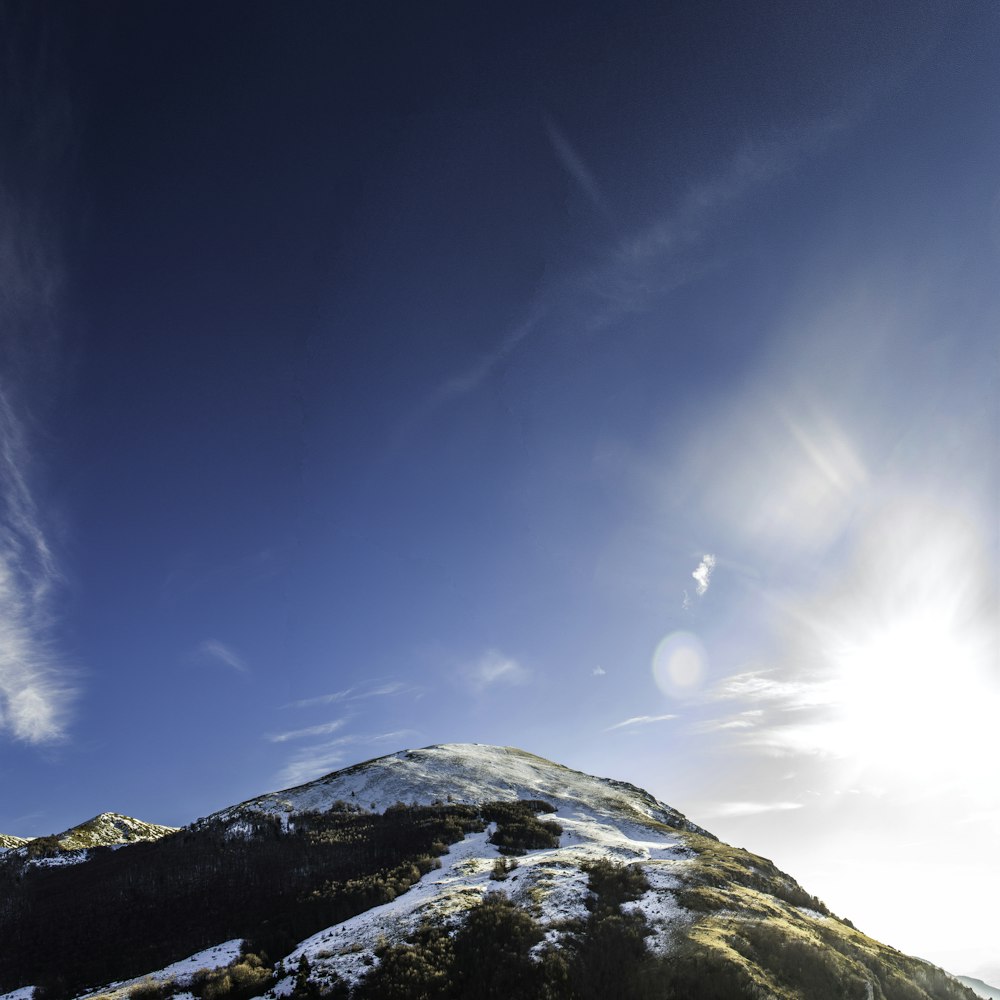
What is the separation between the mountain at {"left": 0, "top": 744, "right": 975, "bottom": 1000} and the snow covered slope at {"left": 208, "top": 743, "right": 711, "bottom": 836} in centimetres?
189

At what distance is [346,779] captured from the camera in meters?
64.2

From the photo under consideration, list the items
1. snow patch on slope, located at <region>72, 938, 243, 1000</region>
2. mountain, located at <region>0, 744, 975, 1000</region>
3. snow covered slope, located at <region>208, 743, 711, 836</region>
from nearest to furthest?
mountain, located at <region>0, 744, 975, 1000</region> < snow patch on slope, located at <region>72, 938, 243, 1000</region> < snow covered slope, located at <region>208, 743, 711, 836</region>

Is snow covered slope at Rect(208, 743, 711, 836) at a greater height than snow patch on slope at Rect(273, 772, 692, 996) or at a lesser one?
greater

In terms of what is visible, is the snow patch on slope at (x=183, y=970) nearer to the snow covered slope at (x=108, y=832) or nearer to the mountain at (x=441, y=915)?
the mountain at (x=441, y=915)

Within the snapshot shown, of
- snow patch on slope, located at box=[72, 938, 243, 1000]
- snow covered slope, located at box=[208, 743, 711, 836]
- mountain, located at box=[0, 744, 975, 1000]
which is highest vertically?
snow covered slope, located at box=[208, 743, 711, 836]

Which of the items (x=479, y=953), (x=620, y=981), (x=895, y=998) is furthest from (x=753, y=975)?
(x=479, y=953)

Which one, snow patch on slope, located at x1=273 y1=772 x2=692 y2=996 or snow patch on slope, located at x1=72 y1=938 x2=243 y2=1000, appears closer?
snow patch on slope, located at x1=72 y1=938 x2=243 y2=1000

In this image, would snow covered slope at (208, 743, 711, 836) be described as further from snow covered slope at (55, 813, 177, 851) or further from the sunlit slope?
snow covered slope at (55, 813, 177, 851)

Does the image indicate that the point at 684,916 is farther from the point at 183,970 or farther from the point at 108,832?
the point at 108,832

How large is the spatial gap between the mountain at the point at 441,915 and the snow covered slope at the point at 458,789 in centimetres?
189

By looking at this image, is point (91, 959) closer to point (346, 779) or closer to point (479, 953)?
point (479, 953)

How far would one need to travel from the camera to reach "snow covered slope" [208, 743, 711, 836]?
55406mm

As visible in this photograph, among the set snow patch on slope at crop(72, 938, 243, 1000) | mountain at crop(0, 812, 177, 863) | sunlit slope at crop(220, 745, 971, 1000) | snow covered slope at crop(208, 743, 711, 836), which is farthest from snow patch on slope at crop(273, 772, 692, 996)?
mountain at crop(0, 812, 177, 863)

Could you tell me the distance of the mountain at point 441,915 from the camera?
70.4ft
